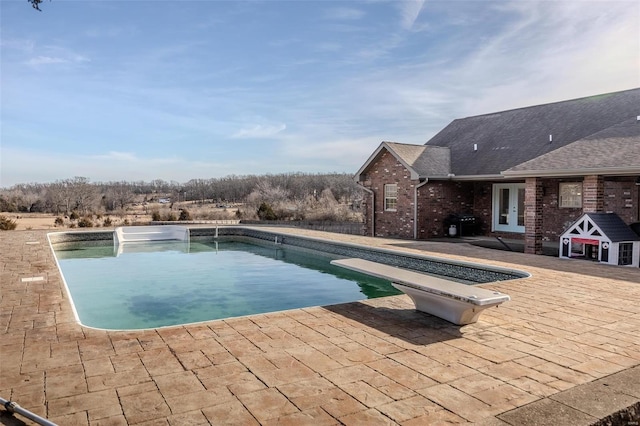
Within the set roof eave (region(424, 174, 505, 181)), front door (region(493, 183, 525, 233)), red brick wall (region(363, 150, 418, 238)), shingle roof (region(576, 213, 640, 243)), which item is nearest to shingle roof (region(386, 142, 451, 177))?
roof eave (region(424, 174, 505, 181))

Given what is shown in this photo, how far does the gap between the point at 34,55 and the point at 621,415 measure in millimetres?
16405

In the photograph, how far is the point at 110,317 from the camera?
25.7ft

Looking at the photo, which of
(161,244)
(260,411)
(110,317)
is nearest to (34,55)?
(161,244)

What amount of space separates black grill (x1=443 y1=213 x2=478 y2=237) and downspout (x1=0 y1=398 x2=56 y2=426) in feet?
49.0

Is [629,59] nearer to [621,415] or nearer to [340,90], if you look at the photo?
[340,90]

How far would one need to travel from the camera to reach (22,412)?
291cm

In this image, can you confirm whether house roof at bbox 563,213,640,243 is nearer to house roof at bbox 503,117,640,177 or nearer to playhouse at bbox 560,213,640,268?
playhouse at bbox 560,213,640,268

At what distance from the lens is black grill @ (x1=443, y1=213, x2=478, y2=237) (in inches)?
641

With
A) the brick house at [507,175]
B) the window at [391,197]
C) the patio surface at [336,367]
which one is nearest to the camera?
the patio surface at [336,367]

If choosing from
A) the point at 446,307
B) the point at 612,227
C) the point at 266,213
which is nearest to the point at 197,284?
the point at 446,307

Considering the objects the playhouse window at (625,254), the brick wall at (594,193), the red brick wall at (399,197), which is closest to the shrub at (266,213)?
the red brick wall at (399,197)

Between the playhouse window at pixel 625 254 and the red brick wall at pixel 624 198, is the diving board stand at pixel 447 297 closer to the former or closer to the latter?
the playhouse window at pixel 625 254

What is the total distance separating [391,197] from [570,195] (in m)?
6.14

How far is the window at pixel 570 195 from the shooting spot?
43.6 ft
